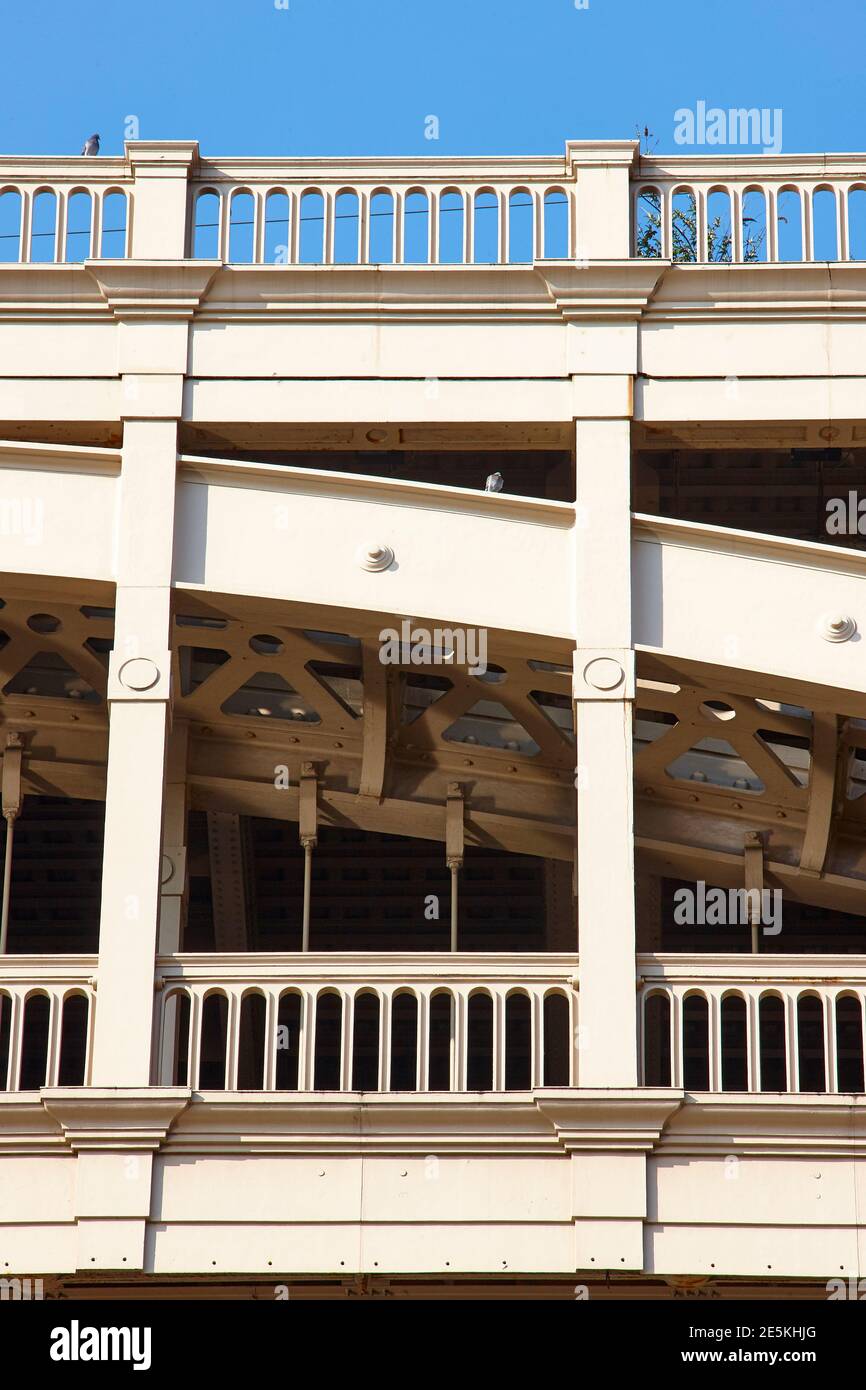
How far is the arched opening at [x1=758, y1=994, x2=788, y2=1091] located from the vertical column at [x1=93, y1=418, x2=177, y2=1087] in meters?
7.68

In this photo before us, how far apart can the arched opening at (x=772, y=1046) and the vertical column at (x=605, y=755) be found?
631 cm

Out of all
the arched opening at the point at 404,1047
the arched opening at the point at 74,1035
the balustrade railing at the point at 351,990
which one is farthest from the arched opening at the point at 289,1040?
the balustrade railing at the point at 351,990

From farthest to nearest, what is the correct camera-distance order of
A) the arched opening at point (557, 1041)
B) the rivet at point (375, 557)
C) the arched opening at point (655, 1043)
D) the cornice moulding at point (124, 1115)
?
1. the arched opening at point (557, 1041)
2. the arched opening at point (655, 1043)
3. the rivet at point (375, 557)
4. the cornice moulding at point (124, 1115)

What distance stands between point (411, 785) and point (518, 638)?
327 centimetres

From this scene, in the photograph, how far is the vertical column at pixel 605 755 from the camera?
44.5ft

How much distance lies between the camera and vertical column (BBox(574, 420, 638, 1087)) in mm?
13578

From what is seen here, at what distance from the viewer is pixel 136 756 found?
46.6 ft

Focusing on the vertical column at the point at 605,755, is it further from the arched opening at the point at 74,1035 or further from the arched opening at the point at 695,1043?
the arched opening at the point at 74,1035

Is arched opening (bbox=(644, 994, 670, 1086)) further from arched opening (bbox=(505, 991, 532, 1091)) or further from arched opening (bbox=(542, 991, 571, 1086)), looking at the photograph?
arched opening (bbox=(505, 991, 532, 1091))

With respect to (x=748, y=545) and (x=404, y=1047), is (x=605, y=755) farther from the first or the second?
(x=404, y=1047)

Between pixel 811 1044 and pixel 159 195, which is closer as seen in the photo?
pixel 159 195

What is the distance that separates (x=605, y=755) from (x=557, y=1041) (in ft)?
20.9

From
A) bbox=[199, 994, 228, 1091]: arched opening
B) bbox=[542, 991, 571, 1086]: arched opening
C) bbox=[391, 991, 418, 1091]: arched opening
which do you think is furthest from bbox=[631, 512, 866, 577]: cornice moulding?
bbox=[199, 994, 228, 1091]: arched opening

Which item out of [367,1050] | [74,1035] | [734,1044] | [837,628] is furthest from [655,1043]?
[837,628]
